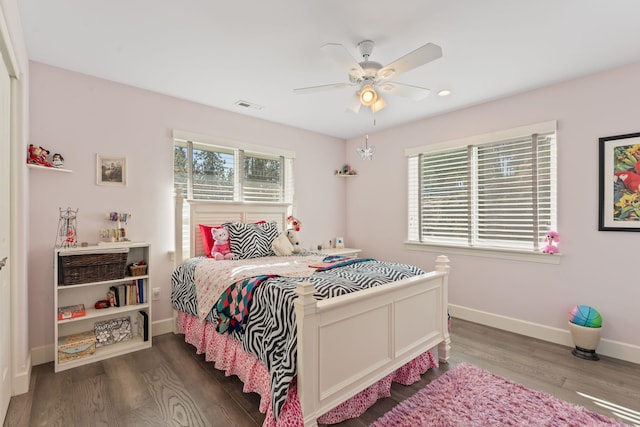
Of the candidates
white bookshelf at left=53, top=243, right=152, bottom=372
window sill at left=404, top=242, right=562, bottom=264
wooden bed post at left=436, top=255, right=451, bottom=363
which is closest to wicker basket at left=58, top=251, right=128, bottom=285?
white bookshelf at left=53, top=243, right=152, bottom=372

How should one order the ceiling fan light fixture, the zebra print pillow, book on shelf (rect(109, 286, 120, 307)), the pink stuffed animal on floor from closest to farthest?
the ceiling fan light fixture, book on shelf (rect(109, 286, 120, 307)), the pink stuffed animal on floor, the zebra print pillow

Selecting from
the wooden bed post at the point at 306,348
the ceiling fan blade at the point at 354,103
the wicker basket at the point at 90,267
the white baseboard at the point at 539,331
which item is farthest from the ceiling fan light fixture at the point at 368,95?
the white baseboard at the point at 539,331

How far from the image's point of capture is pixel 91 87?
2.85 meters

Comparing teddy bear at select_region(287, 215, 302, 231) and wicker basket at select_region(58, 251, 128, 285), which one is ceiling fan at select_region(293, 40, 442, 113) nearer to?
teddy bear at select_region(287, 215, 302, 231)

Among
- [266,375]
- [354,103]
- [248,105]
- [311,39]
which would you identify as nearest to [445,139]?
[354,103]

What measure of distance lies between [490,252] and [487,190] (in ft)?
2.32

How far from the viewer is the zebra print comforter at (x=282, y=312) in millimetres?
1629

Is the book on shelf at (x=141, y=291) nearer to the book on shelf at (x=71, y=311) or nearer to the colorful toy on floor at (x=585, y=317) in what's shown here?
the book on shelf at (x=71, y=311)

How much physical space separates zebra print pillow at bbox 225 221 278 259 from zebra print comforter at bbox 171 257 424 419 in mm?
877

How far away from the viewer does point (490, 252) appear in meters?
3.48

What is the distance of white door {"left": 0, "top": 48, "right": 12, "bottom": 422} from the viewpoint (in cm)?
176

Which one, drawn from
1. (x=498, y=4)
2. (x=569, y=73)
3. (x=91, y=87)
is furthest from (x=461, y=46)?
(x=91, y=87)

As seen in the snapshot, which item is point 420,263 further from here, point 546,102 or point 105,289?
point 105,289

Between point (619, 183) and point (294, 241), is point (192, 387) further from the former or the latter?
point (619, 183)
